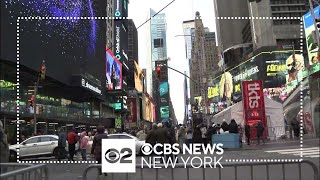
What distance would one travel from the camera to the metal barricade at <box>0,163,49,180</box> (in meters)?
5.53

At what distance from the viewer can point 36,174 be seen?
22.0ft

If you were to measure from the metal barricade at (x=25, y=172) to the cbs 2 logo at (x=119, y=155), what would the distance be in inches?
42.7

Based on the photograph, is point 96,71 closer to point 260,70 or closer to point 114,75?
point 114,75

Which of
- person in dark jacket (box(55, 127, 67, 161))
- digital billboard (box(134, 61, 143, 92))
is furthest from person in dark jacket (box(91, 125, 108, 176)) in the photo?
digital billboard (box(134, 61, 143, 92))

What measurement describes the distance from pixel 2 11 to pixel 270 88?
99.6 metres

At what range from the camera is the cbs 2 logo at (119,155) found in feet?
21.6

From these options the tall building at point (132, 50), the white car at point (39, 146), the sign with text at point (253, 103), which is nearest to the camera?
the white car at point (39, 146)

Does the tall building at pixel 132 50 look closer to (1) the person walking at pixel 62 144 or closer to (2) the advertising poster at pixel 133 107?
(2) the advertising poster at pixel 133 107

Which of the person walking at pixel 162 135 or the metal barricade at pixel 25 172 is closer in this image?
the metal barricade at pixel 25 172

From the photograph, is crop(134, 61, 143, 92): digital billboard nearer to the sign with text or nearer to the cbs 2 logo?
the sign with text

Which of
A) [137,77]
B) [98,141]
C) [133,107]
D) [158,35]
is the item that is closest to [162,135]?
[98,141]

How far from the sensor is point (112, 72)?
81.6 m

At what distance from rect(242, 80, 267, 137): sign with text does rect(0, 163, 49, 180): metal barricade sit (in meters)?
21.6

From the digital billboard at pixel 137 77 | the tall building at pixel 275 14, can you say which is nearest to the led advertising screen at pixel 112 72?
the tall building at pixel 275 14
